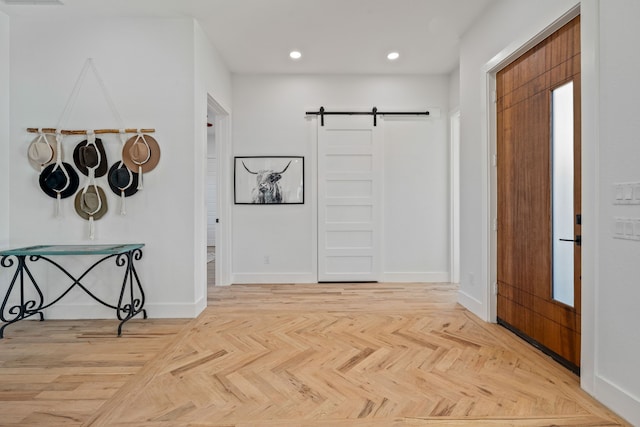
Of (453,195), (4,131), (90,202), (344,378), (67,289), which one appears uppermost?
(4,131)

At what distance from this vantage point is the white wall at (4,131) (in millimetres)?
3182

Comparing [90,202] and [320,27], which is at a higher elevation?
[320,27]

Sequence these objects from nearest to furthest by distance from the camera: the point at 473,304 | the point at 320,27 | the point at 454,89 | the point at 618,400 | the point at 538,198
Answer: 1. the point at 618,400
2. the point at 538,198
3. the point at 473,304
4. the point at 320,27
5. the point at 454,89

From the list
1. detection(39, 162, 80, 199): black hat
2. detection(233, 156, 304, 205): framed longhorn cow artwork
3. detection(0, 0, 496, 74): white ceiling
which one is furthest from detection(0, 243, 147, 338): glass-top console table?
detection(0, 0, 496, 74): white ceiling

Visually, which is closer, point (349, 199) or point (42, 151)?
point (42, 151)

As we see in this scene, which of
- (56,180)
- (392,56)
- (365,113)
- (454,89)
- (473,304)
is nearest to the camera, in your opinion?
(56,180)

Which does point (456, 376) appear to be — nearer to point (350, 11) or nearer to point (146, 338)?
point (146, 338)

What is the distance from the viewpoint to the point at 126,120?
328 centimetres

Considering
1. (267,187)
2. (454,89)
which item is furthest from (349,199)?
(454,89)

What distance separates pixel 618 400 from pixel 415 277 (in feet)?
9.83

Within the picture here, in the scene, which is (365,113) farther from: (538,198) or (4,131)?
(4,131)

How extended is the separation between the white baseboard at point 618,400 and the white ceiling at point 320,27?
2.98m

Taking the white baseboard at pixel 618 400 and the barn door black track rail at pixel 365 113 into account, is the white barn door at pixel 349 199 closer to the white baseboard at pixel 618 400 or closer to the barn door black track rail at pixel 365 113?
the barn door black track rail at pixel 365 113

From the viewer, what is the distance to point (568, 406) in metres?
1.83
